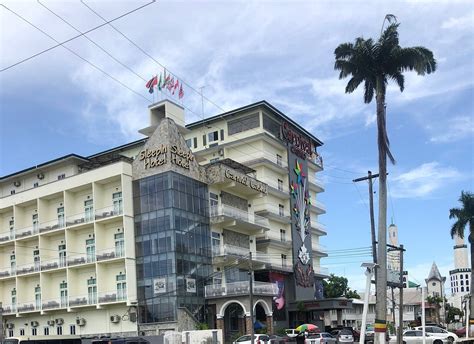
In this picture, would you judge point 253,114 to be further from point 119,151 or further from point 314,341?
point 314,341

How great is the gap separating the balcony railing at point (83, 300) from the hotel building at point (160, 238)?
0.12 metres

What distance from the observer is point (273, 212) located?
6594 cm

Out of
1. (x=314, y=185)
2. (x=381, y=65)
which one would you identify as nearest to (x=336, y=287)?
(x=314, y=185)

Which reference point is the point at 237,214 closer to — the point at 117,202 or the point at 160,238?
the point at 160,238

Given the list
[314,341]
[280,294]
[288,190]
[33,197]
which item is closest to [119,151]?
[33,197]

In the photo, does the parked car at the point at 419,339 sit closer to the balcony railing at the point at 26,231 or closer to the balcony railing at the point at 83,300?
the balcony railing at the point at 83,300

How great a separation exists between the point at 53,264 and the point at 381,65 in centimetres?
3768

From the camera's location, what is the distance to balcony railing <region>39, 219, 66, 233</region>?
189ft

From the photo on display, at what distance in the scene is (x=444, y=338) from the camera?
43812 mm

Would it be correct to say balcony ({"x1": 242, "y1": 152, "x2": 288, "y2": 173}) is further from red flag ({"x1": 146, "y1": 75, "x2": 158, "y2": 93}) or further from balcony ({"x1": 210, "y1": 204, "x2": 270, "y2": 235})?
red flag ({"x1": 146, "y1": 75, "x2": 158, "y2": 93})

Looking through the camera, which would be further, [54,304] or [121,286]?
[54,304]

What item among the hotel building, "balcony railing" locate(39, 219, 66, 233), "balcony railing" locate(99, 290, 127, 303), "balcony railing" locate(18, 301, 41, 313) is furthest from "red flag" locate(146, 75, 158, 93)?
"balcony railing" locate(18, 301, 41, 313)

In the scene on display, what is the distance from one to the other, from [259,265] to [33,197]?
921 inches

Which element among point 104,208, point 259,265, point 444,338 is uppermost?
point 104,208
